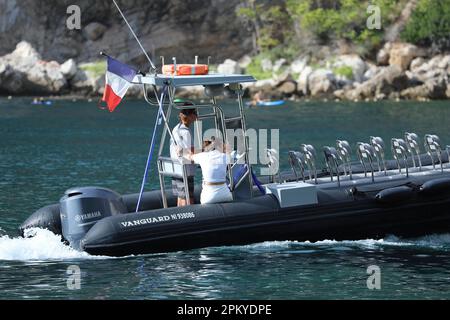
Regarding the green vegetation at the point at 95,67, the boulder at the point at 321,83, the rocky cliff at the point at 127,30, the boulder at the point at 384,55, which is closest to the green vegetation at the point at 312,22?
the rocky cliff at the point at 127,30

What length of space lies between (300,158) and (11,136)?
28.6 meters

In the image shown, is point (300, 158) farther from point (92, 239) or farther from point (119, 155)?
point (119, 155)

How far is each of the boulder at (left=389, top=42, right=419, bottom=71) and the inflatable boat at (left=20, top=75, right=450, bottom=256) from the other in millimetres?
59585

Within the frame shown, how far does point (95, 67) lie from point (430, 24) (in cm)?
2695

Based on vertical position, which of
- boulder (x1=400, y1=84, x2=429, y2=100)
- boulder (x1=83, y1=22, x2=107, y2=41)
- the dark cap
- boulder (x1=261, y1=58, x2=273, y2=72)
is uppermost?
boulder (x1=83, y1=22, x2=107, y2=41)

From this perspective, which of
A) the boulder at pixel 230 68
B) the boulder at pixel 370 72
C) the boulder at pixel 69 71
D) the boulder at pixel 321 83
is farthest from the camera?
the boulder at pixel 69 71

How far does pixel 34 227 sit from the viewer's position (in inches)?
752

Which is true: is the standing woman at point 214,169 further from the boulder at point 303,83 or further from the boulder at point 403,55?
the boulder at point 403,55

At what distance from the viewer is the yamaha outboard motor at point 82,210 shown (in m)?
18.4

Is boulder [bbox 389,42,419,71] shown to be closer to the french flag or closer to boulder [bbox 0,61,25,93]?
boulder [bbox 0,61,25,93]

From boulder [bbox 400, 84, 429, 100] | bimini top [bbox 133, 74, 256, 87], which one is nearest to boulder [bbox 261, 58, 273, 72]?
boulder [bbox 400, 84, 429, 100]

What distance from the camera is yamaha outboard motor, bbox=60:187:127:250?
1836cm
